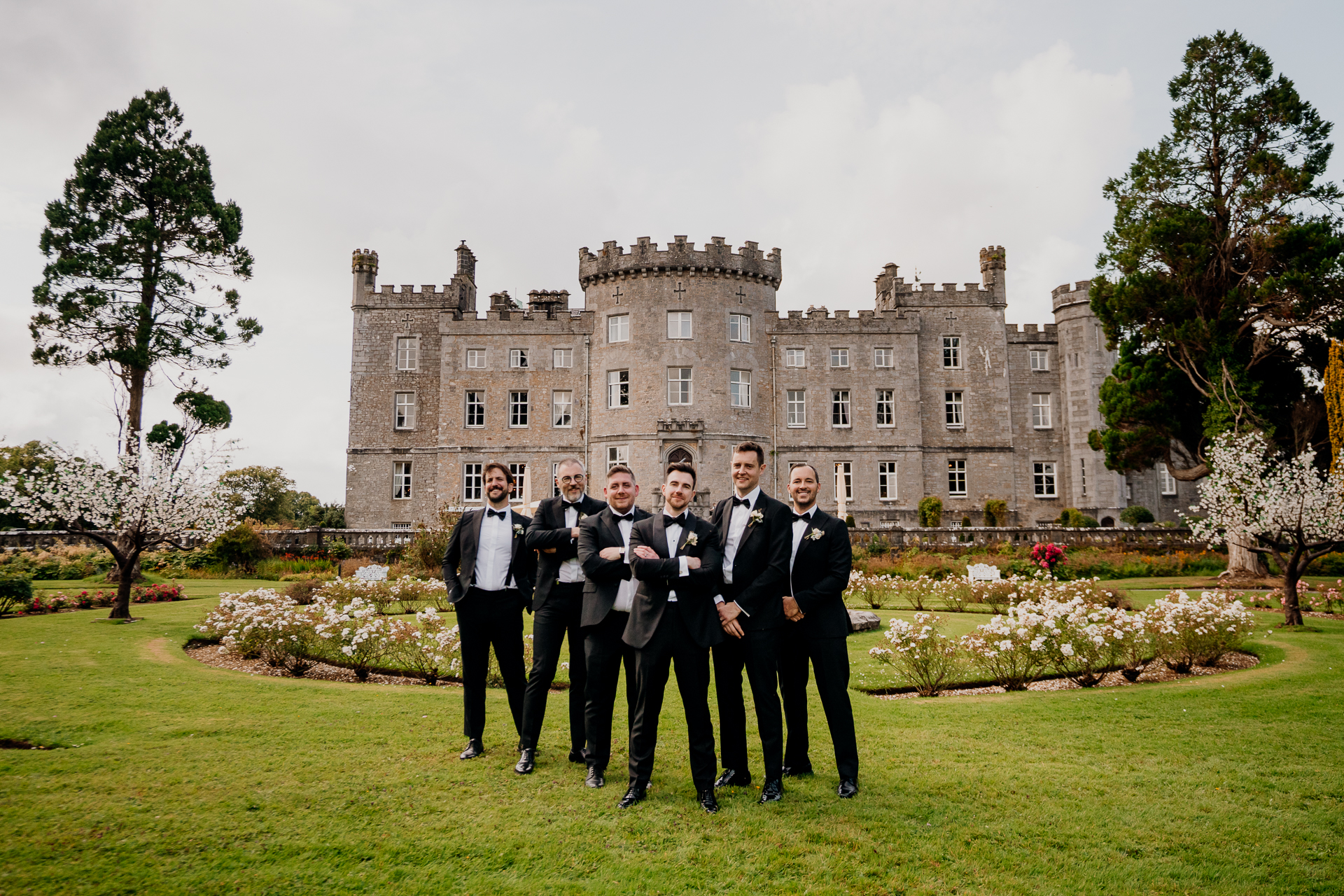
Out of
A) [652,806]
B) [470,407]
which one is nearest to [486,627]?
[652,806]

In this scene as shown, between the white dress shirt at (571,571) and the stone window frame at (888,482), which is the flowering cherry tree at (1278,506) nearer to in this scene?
the white dress shirt at (571,571)

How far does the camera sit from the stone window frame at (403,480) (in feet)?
110

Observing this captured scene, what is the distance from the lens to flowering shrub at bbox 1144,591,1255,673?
9195mm

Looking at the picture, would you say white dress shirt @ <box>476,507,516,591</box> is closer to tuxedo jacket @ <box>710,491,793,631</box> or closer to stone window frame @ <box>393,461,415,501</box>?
tuxedo jacket @ <box>710,491,793,631</box>

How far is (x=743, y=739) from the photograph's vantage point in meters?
5.38

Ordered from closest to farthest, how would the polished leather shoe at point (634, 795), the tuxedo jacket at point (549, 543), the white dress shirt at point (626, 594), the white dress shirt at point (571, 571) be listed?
the polished leather shoe at point (634, 795) < the white dress shirt at point (626, 594) < the tuxedo jacket at point (549, 543) < the white dress shirt at point (571, 571)

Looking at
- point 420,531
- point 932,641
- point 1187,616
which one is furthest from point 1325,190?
point 420,531

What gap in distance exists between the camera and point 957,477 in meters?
33.8

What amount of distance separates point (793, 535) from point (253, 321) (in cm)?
2700

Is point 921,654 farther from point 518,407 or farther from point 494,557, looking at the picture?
point 518,407

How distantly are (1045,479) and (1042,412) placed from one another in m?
3.07

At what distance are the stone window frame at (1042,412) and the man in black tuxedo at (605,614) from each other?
109ft

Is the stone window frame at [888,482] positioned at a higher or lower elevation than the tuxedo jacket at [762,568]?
higher

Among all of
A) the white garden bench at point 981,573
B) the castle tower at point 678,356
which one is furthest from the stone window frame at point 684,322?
the white garden bench at point 981,573
